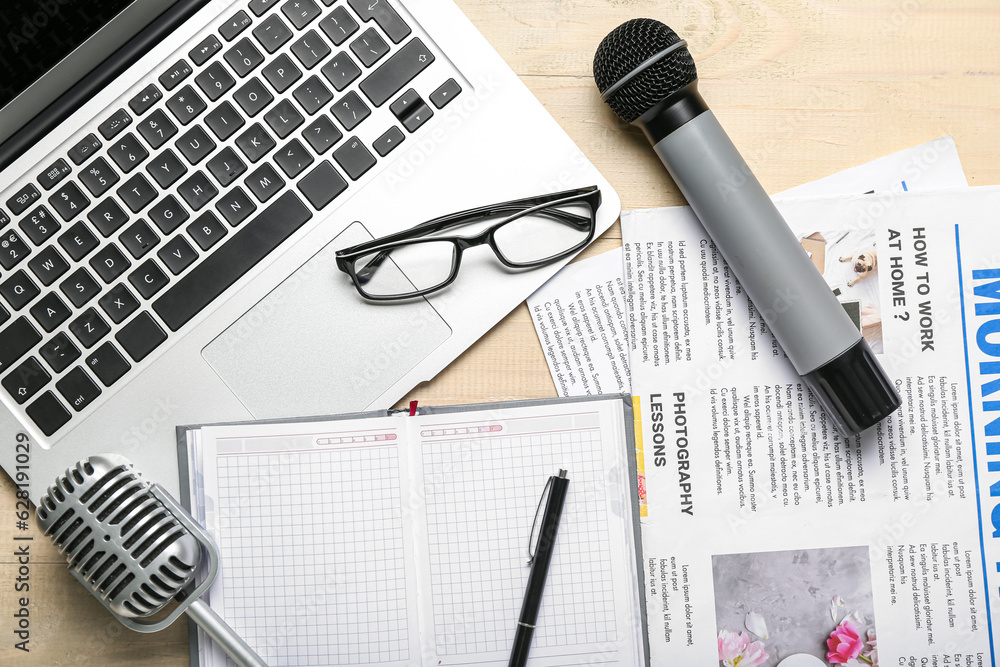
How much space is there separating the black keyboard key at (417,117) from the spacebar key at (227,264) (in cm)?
11

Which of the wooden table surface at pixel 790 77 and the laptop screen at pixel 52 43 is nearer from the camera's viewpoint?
the laptop screen at pixel 52 43

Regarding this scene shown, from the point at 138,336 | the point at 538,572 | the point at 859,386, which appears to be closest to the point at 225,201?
the point at 138,336

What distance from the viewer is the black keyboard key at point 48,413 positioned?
527 mm

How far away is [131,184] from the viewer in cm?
54

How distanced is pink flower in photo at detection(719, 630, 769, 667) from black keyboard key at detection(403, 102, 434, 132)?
49 cm

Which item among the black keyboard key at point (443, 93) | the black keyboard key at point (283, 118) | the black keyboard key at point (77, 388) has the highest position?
the black keyboard key at point (283, 118)

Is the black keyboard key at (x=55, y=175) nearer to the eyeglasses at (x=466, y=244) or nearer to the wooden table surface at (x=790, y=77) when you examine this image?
the eyeglasses at (x=466, y=244)

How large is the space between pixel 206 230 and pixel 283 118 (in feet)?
0.35

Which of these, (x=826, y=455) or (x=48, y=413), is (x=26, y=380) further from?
(x=826, y=455)

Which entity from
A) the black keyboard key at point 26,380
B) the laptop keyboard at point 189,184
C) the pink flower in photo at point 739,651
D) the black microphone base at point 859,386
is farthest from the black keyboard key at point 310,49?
the pink flower in photo at point 739,651

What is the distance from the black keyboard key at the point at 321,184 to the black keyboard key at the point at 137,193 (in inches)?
4.6

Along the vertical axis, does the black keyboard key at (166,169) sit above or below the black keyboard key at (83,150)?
below

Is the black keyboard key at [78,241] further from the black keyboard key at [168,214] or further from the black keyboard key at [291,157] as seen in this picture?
the black keyboard key at [291,157]

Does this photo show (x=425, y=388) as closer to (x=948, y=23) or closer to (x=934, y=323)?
(x=934, y=323)
